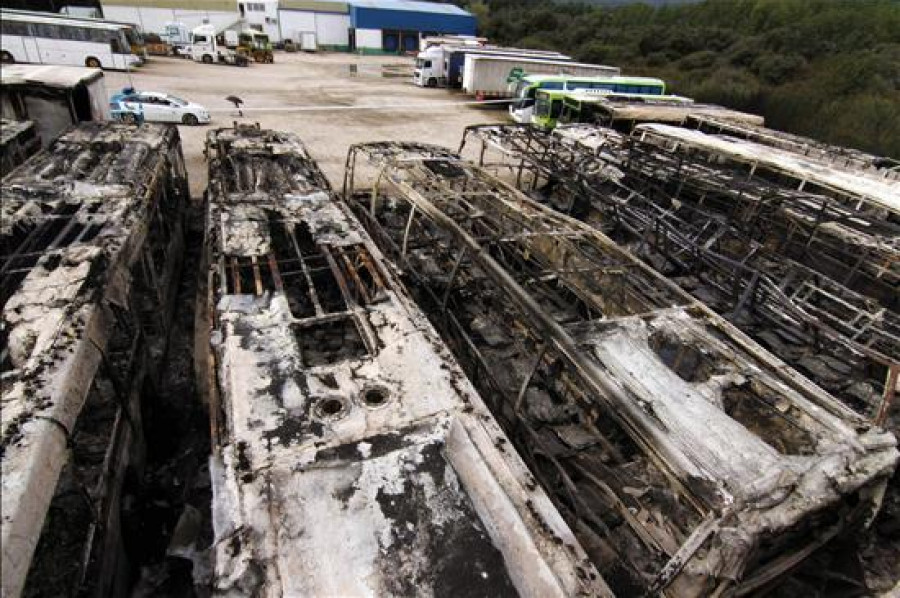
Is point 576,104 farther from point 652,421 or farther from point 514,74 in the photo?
A: point 652,421

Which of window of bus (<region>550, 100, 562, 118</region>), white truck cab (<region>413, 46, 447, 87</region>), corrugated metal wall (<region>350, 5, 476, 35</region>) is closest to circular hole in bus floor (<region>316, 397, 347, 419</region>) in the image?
window of bus (<region>550, 100, 562, 118</region>)

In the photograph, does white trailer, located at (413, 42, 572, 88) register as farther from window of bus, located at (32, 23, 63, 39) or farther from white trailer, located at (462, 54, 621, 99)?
window of bus, located at (32, 23, 63, 39)

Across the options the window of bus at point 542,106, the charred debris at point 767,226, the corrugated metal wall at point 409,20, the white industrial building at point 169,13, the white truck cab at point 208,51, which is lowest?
the charred debris at point 767,226

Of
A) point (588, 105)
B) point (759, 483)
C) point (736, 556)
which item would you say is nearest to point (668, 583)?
point (736, 556)

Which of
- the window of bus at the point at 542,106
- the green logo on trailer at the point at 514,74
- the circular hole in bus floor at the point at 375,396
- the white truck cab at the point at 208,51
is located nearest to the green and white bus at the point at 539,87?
the window of bus at the point at 542,106

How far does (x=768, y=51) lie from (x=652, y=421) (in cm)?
3857

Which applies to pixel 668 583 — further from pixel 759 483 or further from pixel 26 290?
pixel 26 290

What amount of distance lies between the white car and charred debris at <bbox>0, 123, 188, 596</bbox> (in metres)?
10.8

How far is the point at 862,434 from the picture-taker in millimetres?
3621

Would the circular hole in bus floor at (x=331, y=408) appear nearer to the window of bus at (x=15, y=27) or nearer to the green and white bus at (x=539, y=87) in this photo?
the green and white bus at (x=539, y=87)

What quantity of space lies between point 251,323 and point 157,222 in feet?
12.9

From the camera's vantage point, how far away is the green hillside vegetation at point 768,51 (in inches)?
843

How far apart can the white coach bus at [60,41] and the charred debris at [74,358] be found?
2313 centimetres

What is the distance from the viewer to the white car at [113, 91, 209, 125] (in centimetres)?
1588
